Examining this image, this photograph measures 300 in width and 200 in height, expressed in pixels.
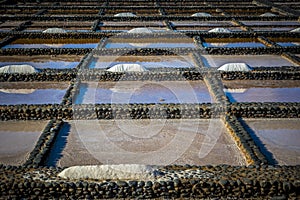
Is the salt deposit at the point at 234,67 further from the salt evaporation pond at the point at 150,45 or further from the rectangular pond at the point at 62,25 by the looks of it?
the rectangular pond at the point at 62,25

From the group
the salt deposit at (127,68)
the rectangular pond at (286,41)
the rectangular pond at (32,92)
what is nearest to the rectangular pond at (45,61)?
the rectangular pond at (32,92)

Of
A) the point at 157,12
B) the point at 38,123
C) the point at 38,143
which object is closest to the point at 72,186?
the point at 38,143

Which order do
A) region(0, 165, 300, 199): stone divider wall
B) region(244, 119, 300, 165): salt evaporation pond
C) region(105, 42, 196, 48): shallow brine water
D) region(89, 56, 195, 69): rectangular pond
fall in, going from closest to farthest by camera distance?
1. region(0, 165, 300, 199): stone divider wall
2. region(244, 119, 300, 165): salt evaporation pond
3. region(89, 56, 195, 69): rectangular pond
4. region(105, 42, 196, 48): shallow brine water

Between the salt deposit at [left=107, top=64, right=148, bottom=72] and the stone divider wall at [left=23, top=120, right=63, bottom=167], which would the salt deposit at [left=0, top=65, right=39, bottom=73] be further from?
the stone divider wall at [left=23, top=120, right=63, bottom=167]

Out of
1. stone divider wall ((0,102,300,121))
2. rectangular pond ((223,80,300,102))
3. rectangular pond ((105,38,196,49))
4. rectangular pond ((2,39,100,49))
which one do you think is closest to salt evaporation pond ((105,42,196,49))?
rectangular pond ((105,38,196,49))

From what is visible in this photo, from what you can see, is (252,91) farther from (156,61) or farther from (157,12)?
(157,12)

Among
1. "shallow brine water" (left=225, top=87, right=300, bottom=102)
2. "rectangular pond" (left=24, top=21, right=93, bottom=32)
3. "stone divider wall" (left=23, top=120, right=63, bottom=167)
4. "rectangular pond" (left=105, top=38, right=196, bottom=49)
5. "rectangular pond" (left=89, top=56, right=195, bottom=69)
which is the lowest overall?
"stone divider wall" (left=23, top=120, right=63, bottom=167)
